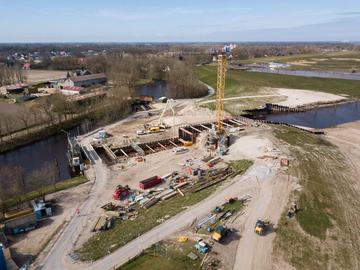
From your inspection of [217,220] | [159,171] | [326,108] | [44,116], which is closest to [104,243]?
[217,220]

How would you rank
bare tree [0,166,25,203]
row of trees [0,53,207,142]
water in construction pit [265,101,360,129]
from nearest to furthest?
1. bare tree [0,166,25,203]
2. row of trees [0,53,207,142]
3. water in construction pit [265,101,360,129]

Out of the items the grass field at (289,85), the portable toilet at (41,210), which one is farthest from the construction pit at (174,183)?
the grass field at (289,85)

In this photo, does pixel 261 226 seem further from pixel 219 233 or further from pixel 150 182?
pixel 150 182

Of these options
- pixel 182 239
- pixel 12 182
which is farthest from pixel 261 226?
pixel 12 182

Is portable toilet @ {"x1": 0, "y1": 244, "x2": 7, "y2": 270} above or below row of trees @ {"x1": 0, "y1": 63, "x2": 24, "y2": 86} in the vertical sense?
below

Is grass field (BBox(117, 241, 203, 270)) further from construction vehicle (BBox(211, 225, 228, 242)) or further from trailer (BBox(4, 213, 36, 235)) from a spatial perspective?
trailer (BBox(4, 213, 36, 235))

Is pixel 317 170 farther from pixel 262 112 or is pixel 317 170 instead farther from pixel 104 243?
pixel 262 112

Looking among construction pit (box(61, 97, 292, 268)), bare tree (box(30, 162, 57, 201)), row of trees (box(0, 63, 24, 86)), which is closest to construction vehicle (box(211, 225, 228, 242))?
construction pit (box(61, 97, 292, 268))
